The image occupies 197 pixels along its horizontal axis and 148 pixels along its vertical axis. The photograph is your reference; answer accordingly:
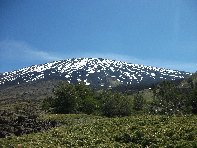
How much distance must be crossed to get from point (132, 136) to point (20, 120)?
36.6 meters

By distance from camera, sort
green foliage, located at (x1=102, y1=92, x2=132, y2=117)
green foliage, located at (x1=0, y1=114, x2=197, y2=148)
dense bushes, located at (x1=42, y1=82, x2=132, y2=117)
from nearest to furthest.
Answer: green foliage, located at (x1=0, y1=114, x2=197, y2=148) → dense bushes, located at (x1=42, y1=82, x2=132, y2=117) → green foliage, located at (x1=102, y1=92, x2=132, y2=117)

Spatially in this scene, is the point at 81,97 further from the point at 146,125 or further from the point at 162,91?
the point at 146,125

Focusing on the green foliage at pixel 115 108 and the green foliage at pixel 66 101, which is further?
the green foliage at pixel 115 108

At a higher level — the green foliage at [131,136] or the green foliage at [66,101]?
the green foliage at [66,101]

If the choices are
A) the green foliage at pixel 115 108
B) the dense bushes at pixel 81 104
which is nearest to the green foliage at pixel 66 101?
the dense bushes at pixel 81 104

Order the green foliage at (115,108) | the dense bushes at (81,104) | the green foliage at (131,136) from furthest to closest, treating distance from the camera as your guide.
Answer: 1. the green foliage at (115,108)
2. the dense bushes at (81,104)
3. the green foliage at (131,136)

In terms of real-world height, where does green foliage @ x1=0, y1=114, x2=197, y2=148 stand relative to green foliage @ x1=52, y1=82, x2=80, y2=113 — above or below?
below

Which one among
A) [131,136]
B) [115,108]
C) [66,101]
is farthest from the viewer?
→ [115,108]

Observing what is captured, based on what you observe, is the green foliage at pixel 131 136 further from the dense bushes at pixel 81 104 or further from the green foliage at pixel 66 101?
the dense bushes at pixel 81 104

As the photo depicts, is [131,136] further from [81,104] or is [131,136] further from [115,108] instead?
[81,104]

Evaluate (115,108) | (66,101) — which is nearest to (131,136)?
(66,101)

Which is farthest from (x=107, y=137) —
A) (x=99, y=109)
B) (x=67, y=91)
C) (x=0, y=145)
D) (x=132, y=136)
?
(x=99, y=109)

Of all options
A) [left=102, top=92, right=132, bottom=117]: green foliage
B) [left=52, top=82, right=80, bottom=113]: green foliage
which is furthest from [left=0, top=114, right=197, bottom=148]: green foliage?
[left=102, top=92, right=132, bottom=117]: green foliage

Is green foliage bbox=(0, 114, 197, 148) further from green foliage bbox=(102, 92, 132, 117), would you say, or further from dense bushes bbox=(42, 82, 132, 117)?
green foliage bbox=(102, 92, 132, 117)
